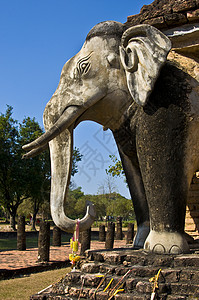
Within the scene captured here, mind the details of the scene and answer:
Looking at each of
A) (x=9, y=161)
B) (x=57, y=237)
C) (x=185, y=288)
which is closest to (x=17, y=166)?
(x=9, y=161)

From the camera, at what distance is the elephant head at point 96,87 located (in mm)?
3020

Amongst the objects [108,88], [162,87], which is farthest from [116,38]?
[162,87]

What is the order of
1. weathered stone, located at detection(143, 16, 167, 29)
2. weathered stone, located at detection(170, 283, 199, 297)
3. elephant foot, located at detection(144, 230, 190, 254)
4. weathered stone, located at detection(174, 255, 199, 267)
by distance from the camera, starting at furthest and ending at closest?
weathered stone, located at detection(143, 16, 167, 29) → elephant foot, located at detection(144, 230, 190, 254) → weathered stone, located at detection(174, 255, 199, 267) → weathered stone, located at detection(170, 283, 199, 297)

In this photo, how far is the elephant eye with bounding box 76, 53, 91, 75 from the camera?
3324 mm

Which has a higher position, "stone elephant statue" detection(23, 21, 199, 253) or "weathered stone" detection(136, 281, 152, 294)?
"stone elephant statue" detection(23, 21, 199, 253)

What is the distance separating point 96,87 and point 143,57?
1.79 ft

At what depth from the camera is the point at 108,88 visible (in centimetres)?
329

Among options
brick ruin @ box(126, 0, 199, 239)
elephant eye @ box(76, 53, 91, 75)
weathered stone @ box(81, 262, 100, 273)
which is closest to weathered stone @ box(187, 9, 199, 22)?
brick ruin @ box(126, 0, 199, 239)

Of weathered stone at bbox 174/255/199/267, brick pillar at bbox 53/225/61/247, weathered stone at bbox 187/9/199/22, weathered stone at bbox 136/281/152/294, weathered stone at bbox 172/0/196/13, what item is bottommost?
brick pillar at bbox 53/225/61/247

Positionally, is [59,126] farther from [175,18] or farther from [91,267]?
[175,18]

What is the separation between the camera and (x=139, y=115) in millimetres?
3105

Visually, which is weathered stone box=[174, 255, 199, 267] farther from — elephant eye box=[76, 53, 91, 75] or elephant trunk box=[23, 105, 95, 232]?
elephant eye box=[76, 53, 91, 75]

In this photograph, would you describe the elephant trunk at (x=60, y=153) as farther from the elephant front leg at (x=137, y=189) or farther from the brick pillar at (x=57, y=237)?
the brick pillar at (x=57, y=237)

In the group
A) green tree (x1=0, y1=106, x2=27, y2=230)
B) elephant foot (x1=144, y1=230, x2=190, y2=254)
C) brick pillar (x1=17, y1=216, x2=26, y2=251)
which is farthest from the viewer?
green tree (x1=0, y1=106, x2=27, y2=230)
